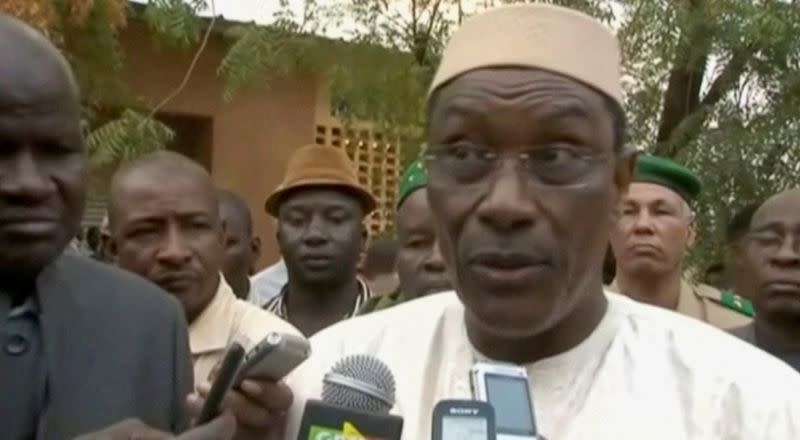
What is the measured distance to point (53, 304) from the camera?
99.9 inches

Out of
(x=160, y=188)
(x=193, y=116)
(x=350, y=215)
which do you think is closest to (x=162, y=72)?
(x=193, y=116)

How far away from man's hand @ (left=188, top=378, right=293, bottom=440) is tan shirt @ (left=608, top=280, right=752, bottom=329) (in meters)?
3.54

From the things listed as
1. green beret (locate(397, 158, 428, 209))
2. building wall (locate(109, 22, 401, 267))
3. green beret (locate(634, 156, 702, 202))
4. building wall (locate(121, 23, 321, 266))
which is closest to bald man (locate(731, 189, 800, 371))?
green beret (locate(634, 156, 702, 202))

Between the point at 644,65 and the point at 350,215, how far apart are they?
353cm

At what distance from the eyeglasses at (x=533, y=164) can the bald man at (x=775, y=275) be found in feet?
8.54

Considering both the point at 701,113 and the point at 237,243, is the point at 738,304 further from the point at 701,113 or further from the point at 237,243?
the point at 701,113

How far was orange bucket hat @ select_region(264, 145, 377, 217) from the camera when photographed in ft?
A: 20.7

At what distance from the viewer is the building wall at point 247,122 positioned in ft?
42.4

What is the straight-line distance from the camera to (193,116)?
1331 cm

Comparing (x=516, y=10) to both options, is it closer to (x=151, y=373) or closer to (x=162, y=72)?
(x=151, y=373)

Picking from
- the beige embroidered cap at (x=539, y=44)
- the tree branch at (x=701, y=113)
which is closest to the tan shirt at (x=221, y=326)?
the beige embroidered cap at (x=539, y=44)

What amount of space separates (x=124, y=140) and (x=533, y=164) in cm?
621

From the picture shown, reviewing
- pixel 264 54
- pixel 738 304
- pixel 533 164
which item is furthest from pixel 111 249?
pixel 264 54

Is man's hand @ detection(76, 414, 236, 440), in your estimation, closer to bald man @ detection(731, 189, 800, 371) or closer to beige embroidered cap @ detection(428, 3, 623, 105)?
beige embroidered cap @ detection(428, 3, 623, 105)
